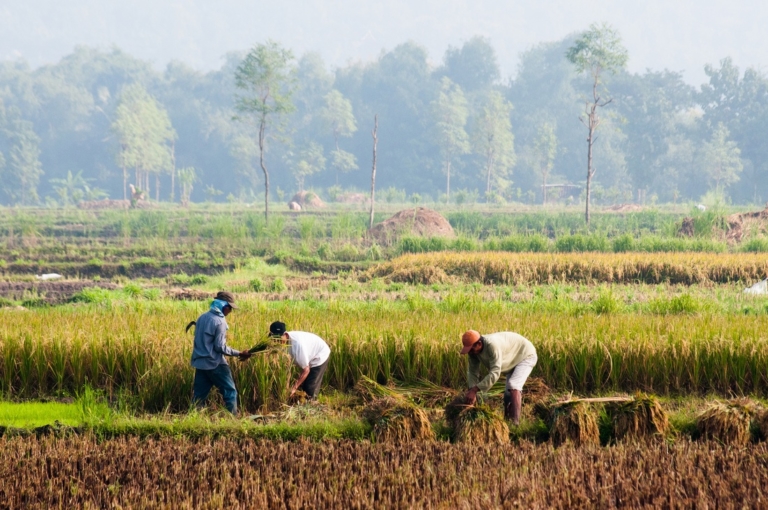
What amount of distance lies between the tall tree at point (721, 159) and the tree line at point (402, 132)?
10 cm

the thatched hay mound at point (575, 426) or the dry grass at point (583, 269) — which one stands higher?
the dry grass at point (583, 269)

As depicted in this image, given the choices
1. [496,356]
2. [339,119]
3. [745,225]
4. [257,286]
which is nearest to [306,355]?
[496,356]


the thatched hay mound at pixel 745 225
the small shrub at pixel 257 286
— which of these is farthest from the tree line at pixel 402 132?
the small shrub at pixel 257 286

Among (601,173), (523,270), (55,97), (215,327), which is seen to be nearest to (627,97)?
(601,173)

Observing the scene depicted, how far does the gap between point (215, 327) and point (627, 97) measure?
6059 cm

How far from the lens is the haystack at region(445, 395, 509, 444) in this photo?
722cm

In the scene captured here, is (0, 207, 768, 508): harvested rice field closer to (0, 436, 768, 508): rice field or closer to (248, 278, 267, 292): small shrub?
(0, 436, 768, 508): rice field

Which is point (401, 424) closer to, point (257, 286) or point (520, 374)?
point (520, 374)

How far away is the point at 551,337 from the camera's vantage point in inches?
369

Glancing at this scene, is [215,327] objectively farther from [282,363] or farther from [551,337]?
[551,337]

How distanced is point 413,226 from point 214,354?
70.5ft

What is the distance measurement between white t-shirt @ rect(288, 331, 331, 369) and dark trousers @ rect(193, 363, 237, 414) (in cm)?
68

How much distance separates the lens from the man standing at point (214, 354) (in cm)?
803

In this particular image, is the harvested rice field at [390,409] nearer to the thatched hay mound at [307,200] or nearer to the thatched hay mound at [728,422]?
the thatched hay mound at [728,422]
